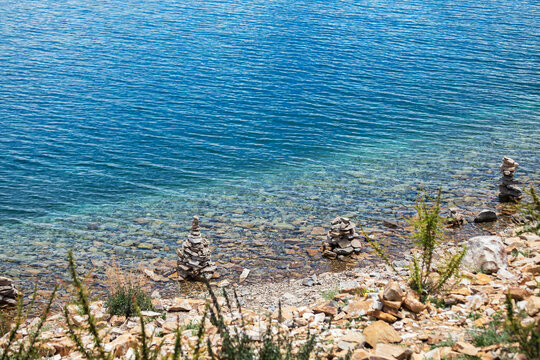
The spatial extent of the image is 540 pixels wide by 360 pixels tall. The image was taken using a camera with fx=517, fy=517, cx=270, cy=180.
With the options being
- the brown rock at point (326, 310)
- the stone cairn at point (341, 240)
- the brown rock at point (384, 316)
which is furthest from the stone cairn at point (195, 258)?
the brown rock at point (384, 316)

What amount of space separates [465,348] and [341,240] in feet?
25.0

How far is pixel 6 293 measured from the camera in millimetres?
12406

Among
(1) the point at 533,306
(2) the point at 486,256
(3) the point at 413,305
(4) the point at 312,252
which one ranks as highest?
(1) the point at 533,306

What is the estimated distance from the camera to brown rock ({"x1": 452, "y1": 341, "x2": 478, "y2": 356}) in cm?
682

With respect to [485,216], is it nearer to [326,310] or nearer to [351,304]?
[351,304]

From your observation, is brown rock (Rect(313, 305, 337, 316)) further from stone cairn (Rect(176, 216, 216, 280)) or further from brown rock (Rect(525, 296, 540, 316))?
stone cairn (Rect(176, 216, 216, 280))

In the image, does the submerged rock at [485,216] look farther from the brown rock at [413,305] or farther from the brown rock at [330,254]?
the brown rock at [413,305]

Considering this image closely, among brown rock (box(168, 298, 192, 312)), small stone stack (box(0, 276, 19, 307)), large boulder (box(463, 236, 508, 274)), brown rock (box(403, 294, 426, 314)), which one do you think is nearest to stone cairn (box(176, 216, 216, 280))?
brown rock (box(168, 298, 192, 312))

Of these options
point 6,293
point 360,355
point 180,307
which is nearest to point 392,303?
point 360,355

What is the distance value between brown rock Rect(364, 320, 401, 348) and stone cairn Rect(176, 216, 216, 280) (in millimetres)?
6065

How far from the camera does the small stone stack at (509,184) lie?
17062mm

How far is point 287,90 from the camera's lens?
30.8 metres

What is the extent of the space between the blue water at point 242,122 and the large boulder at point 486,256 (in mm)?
4995

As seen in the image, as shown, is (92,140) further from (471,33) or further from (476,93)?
(471,33)
